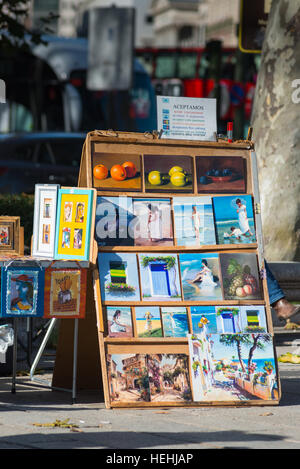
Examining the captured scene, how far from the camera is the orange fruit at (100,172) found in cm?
709

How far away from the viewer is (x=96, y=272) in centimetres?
685

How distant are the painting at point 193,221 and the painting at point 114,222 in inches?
14.0

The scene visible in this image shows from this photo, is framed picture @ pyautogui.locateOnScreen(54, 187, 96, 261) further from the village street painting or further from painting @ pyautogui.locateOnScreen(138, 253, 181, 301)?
the village street painting

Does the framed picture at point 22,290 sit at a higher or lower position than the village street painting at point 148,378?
higher

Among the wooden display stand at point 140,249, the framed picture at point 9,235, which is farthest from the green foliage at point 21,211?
the wooden display stand at point 140,249

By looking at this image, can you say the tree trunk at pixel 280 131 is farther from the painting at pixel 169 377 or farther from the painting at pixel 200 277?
the painting at pixel 169 377

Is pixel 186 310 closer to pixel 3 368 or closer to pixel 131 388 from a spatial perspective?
pixel 131 388

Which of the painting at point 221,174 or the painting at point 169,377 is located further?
the painting at point 221,174

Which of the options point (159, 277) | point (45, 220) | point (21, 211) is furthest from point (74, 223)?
point (21, 211)

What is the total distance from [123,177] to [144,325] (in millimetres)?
1114

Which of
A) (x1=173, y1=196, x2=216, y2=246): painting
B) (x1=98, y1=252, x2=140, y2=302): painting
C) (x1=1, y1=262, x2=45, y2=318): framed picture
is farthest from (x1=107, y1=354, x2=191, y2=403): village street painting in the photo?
(x1=173, y1=196, x2=216, y2=246): painting

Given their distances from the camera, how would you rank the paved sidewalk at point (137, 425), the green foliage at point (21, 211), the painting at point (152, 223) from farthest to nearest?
the green foliage at point (21, 211) < the painting at point (152, 223) < the paved sidewalk at point (137, 425)

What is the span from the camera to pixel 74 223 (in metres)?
6.92
